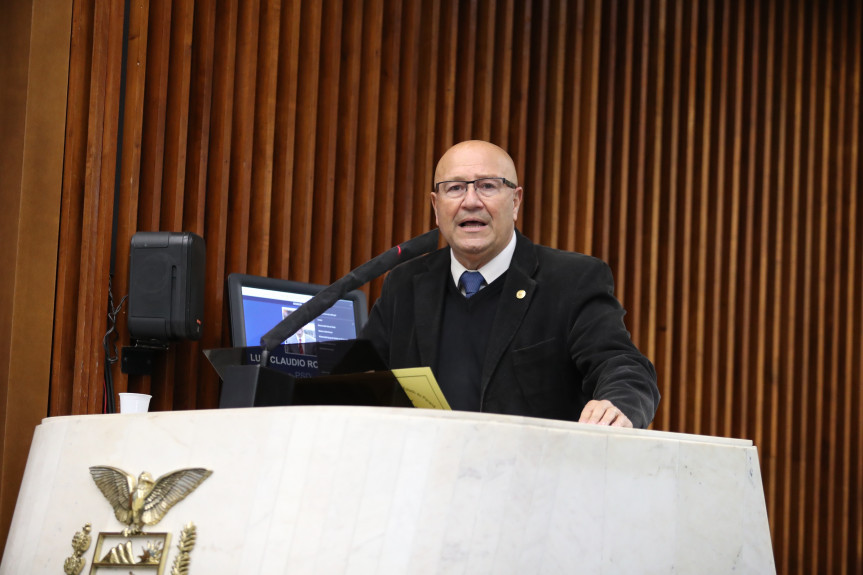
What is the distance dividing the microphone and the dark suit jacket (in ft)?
1.87

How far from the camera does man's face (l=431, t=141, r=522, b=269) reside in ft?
9.43

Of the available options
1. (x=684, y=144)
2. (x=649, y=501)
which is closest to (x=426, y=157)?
(x=684, y=144)

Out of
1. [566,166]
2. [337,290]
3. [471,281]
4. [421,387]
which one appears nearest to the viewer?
[421,387]

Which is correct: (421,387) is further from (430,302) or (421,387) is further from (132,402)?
(132,402)

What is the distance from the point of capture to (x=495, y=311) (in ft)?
9.47

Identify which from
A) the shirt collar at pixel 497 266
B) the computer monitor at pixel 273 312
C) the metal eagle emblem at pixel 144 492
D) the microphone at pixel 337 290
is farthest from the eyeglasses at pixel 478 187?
the metal eagle emblem at pixel 144 492

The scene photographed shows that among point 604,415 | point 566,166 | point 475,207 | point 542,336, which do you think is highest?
point 566,166

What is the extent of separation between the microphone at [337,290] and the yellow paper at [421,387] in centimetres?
25

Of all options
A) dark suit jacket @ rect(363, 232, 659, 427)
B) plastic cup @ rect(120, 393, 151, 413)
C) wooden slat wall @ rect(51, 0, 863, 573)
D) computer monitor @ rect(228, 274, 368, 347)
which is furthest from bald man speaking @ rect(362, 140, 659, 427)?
wooden slat wall @ rect(51, 0, 863, 573)

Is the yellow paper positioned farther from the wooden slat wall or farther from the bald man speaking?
the wooden slat wall

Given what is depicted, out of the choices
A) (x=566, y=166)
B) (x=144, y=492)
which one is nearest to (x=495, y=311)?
(x=144, y=492)

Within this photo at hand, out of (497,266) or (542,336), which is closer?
(542,336)

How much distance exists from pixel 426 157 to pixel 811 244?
2277mm

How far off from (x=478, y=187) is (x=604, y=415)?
114 centimetres
